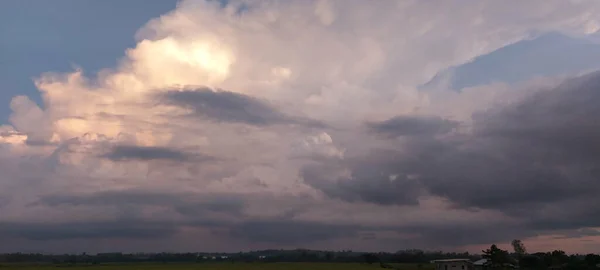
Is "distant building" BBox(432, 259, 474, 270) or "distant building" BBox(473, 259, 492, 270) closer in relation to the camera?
"distant building" BBox(473, 259, 492, 270)

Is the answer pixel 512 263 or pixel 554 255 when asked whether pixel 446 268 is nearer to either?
pixel 512 263

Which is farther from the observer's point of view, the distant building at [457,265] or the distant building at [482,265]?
the distant building at [457,265]

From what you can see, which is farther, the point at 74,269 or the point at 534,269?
the point at 74,269

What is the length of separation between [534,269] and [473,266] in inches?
623

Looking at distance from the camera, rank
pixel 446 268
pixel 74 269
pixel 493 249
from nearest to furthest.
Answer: pixel 493 249 → pixel 446 268 → pixel 74 269

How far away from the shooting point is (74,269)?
576 ft

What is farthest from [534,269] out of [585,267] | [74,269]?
[74,269]

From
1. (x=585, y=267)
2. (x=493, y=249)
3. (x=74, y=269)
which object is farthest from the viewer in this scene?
(x=74, y=269)

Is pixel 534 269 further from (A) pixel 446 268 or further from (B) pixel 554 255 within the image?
(A) pixel 446 268

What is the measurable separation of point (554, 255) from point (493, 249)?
23.1 meters

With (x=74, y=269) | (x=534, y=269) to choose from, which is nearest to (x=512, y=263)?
(x=534, y=269)

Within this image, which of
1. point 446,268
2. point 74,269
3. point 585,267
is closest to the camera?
point 585,267

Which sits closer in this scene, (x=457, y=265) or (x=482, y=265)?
(x=457, y=265)

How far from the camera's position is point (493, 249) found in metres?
139
